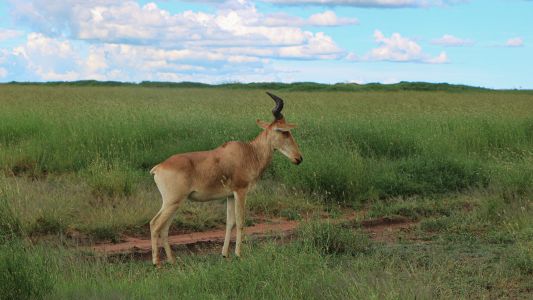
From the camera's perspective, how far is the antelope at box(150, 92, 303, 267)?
853 cm

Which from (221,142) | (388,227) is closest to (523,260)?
(388,227)

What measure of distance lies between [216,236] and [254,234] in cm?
56

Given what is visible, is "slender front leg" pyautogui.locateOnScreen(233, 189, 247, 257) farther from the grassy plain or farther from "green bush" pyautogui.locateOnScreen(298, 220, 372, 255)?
"green bush" pyautogui.locateOnScreen(298, 220, 372, 255)

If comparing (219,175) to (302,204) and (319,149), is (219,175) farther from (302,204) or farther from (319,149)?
(319,149)

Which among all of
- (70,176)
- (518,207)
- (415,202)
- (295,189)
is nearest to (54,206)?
(70,176)

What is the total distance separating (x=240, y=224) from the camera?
28.8 ft

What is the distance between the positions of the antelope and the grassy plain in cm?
47

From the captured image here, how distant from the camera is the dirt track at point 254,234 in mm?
9805

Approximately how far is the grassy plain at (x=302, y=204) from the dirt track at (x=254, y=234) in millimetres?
257

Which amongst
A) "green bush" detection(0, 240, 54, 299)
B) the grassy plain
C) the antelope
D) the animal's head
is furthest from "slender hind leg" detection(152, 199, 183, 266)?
"green bush" detection(0, 240, 54, 299)

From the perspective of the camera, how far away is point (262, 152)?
29.7ft

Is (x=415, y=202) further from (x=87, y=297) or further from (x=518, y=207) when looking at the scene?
(x=87, y=297)

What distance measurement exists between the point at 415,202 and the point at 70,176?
589 cm

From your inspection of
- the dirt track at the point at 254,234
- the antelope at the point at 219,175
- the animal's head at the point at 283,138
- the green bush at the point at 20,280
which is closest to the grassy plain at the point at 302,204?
the green bush at the point at 20,280
